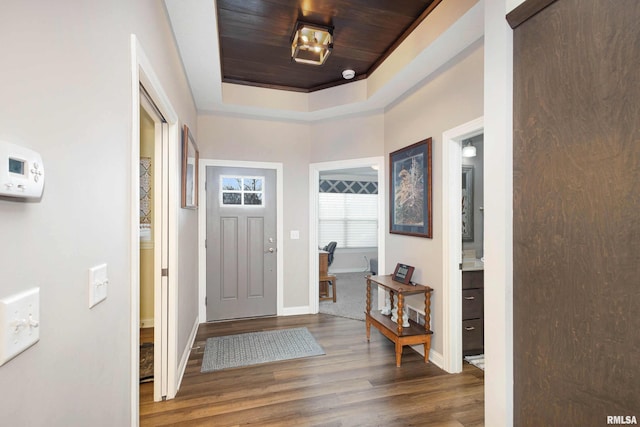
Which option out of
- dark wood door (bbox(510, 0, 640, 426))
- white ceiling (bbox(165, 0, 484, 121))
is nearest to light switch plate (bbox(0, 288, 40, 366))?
dark wood door (bbox(510, 0, 640, 426))

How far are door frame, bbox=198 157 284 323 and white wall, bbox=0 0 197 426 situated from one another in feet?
8.66

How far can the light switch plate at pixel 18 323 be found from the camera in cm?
55

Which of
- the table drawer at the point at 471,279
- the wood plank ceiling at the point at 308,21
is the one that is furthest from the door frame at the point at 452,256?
the wood plank ceiling at the point at 308,21

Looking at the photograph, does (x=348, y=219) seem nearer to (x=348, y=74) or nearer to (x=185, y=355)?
(x=348, y=74)

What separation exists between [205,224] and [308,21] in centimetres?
257

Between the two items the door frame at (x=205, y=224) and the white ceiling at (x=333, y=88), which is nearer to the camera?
the white ceiling at (x=333, y=88)

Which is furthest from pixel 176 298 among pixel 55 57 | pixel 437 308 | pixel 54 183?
pixel 437 308

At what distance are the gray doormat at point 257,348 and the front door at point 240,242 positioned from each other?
600 mm

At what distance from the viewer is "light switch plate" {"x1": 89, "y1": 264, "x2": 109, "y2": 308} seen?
0.90 metres

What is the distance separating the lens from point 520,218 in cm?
134

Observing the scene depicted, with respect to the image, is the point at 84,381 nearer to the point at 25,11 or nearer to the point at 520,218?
the point at 25,11

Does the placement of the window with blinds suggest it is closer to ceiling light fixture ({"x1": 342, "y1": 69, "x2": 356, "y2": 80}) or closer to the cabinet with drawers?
ceiling light fixture ({"x1": 342, "y1": 69, "x2": 356, "y2": 80})

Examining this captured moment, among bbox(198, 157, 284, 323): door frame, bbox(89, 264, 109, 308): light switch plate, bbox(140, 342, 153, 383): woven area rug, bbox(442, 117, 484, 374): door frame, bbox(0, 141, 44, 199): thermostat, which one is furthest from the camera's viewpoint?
bbox(198, 157, 284, 323): door frame

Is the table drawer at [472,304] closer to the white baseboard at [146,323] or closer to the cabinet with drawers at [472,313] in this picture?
the cabinet with drawers at [472,313]
